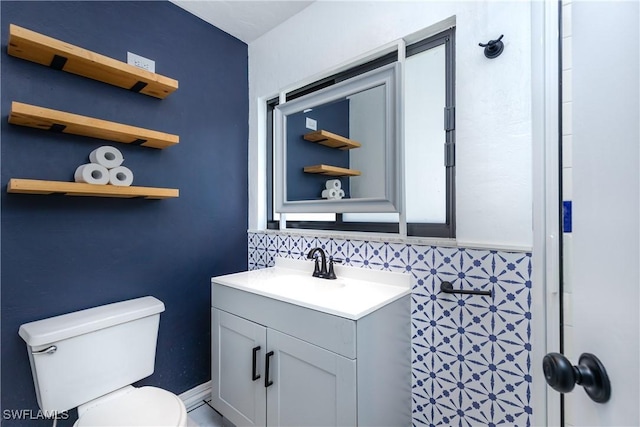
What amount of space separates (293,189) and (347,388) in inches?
46.6

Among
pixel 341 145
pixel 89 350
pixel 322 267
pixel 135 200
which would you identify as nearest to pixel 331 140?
pixel 341 145

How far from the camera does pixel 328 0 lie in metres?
1.71

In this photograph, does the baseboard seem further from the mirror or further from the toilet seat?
the mirror

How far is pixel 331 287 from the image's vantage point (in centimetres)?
151

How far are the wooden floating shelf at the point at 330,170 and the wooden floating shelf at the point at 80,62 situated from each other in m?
0.85

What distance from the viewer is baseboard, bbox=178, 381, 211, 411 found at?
1778mm

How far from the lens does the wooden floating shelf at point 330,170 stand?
1.63 meters

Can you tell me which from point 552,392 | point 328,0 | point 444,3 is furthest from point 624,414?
point 328,0

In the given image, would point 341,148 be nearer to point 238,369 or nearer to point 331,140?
point 331,140

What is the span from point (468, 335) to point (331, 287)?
635 mm

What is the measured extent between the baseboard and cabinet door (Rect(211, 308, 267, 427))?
0.26 meters

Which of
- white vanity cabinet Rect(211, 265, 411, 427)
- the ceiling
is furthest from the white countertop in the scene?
the ceiling

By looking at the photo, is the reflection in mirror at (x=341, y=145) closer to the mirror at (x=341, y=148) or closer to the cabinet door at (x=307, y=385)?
the mirror at (x=341, y=148)

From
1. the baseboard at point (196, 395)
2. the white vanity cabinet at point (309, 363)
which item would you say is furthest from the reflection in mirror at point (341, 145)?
the baseboard at point (196, 395)
